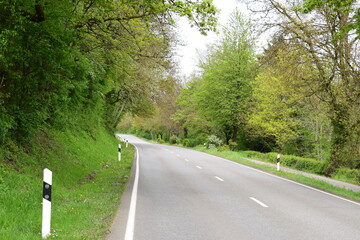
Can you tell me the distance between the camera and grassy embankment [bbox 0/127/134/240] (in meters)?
6.14

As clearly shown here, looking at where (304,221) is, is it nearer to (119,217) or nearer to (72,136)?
(119,217)

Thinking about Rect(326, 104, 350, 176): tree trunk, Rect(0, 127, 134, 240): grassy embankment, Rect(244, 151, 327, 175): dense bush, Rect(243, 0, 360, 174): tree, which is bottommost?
Rect(0, 127, 134, 240): grassy embankment

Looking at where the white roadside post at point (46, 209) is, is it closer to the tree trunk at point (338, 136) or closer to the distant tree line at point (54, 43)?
the distant tree line at point (54, 43)

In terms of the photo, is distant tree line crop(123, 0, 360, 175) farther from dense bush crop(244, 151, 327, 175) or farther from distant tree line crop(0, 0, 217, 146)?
distant tree line crop(0, 0, 217, 146)

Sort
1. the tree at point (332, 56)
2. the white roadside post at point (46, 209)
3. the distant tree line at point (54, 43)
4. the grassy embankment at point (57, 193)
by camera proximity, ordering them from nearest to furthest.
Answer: the white roadside post at point (46, 209) → the grassy embankment at point (57, 193) → the distant tree line at point (54, 43) → the tree at point (332, 56)

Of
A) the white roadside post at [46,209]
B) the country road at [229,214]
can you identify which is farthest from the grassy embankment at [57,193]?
the country road at [229,214]

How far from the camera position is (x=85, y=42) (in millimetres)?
12406

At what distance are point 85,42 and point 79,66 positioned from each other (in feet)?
3.57

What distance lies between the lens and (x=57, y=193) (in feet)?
31.1

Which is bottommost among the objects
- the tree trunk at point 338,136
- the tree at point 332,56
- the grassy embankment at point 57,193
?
the grassy embankment at point 57,193

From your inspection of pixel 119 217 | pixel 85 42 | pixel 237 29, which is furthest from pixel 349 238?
pixel 237 29

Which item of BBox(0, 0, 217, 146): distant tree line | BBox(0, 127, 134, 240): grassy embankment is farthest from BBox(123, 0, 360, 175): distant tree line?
BBox(0, 127, 134, 240): grassy embankment

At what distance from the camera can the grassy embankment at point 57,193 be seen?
6137mm

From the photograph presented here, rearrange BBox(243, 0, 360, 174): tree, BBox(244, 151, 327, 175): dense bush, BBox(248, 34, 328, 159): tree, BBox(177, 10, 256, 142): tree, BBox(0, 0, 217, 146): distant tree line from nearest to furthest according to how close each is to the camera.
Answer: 1. BBox(0, 0, 217, 146): distant tree line
2. BBox(243, 0, 360, 174): tree
3. BBox(244, 151, 327, 175): dense bush
4. BBox(248, 34, 328, 159): tree
5. BBox(177, 10, 256, 142): tree
